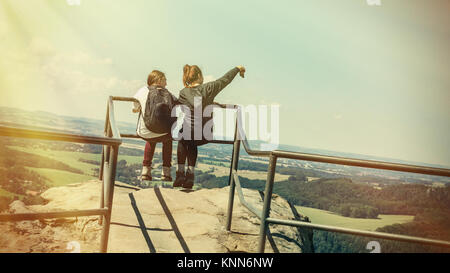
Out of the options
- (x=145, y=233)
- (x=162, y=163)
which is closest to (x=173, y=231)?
(x=145, y=233)

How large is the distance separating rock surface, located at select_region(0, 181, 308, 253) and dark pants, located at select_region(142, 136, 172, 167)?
32cm

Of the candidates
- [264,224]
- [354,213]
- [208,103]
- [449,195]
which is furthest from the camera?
[449,195]

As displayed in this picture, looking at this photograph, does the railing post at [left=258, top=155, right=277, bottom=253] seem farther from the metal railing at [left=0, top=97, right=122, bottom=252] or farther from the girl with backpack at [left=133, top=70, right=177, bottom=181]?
the girl with backpack at [left=133, top=70, right=177, bottom=181]

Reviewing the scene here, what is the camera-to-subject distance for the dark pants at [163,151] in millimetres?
3953

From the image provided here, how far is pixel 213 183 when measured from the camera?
4.55 meters

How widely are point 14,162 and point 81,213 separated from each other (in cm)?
1852

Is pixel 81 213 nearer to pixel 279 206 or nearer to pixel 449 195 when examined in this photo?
pixel 279 206

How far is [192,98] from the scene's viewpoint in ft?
12.5

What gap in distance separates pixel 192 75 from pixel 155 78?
1.53 ft

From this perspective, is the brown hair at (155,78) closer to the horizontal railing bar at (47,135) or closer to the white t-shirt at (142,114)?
the white t-shirt at (142,114)

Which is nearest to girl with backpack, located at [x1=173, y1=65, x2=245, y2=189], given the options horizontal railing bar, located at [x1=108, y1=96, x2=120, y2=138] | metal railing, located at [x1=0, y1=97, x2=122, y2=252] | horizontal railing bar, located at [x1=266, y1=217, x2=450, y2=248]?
horizontal railing bar, located at [x1=108, y1=96, x2=120, y2=138]

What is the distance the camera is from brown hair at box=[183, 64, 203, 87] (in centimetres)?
390

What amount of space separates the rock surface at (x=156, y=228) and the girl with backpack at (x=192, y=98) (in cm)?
24

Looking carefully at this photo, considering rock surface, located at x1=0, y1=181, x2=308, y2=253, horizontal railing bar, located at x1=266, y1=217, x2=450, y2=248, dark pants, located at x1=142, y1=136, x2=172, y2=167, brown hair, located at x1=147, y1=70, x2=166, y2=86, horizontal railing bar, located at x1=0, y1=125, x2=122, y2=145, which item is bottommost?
rock surface, located at x1=0, y1=181, x2=308, y2=253
